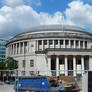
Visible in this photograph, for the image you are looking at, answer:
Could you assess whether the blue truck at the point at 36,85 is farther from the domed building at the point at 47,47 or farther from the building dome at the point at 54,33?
the building dome at the point at 54,33

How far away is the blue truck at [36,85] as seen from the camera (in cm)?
2064

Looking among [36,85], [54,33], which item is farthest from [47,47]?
[36,85]

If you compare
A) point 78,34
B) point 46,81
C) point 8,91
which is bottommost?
point 8,91

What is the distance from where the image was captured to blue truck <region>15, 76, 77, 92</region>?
2064cm

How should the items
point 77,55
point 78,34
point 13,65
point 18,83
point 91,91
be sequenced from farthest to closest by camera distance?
point 78,34 < point 13,65 < point 77,55 < point 18,83 < point 91,91

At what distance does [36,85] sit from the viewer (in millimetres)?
20906

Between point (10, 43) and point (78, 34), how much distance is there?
32135 mm

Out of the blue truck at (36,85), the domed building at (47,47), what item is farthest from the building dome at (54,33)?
the blue truck at (36,85)

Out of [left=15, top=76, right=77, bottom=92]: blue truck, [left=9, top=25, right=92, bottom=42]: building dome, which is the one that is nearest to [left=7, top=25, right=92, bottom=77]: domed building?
[left=9, top=25, right=92, bottom=42]: building dome

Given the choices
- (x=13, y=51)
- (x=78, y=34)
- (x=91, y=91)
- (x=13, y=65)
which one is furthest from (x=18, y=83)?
(x=13, y=51)

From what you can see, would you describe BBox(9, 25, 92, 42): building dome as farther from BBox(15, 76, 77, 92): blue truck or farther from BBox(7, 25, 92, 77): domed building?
BBox(15, 76, 77, 92): blue truck

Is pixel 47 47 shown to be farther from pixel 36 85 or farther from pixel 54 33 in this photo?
pixel 36 85

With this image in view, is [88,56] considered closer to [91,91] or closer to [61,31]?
[61,31]

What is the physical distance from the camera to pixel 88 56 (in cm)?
6588
